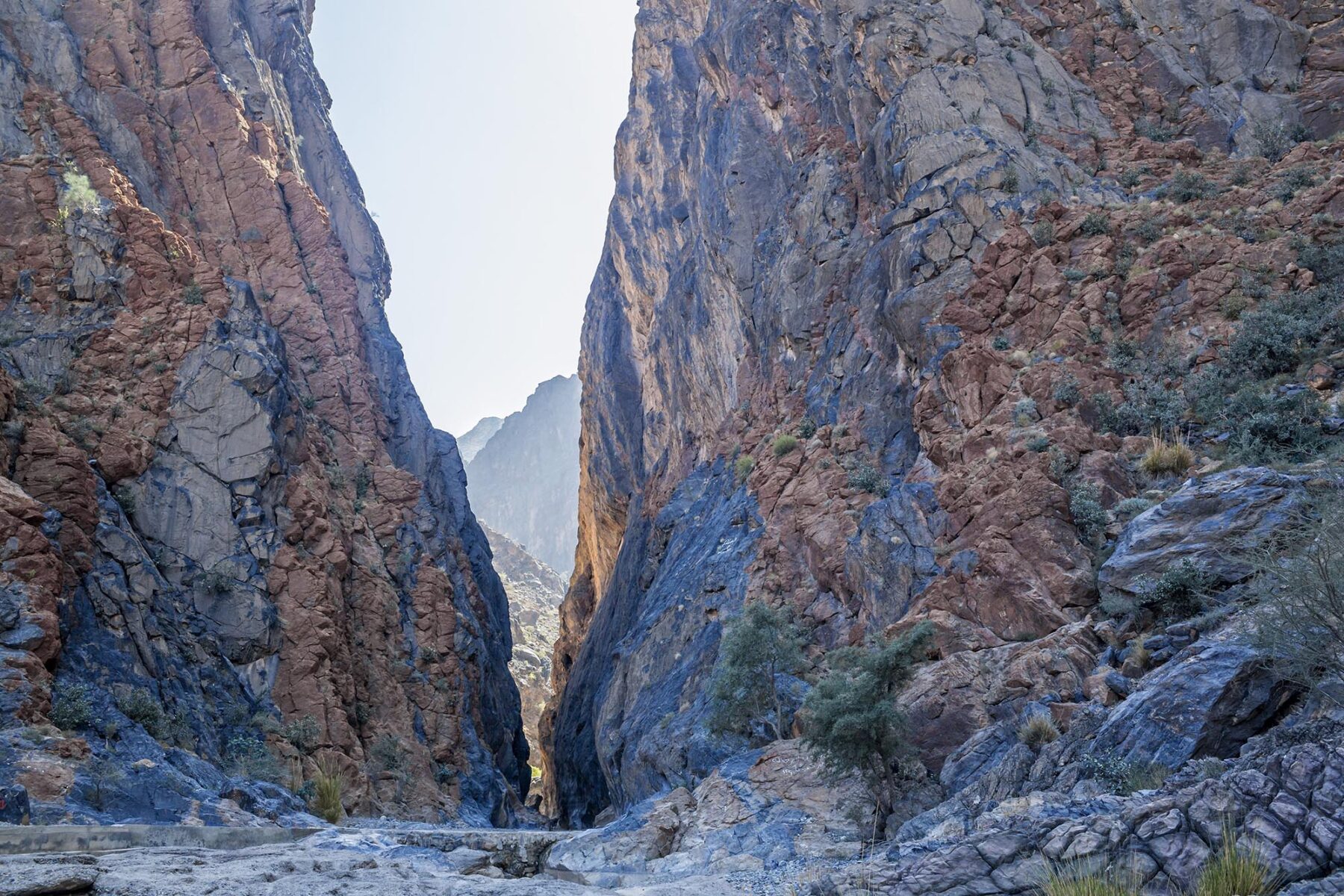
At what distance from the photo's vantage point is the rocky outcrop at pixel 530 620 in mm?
64062

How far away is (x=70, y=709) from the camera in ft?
47.6

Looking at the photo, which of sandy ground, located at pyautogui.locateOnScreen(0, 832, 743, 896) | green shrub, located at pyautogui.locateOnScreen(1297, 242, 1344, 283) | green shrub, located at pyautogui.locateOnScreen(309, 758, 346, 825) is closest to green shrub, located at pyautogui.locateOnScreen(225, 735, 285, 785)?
green shrub, located at pyautogui.locateOnScreen(309, 758, 346, 825)

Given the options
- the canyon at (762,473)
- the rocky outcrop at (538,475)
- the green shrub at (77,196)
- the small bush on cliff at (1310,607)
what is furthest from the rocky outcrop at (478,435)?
the small bush on cliff at (1310,607)

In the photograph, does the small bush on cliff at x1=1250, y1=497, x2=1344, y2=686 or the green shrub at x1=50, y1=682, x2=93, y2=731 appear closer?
the small bush on cliff at x1=1250, y1=497, x2=1344, y2=686

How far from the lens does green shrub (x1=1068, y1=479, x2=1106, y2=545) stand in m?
16.0

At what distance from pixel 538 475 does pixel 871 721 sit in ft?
414

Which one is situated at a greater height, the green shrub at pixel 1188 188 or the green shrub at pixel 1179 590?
the green shrub at pixel 1188 188

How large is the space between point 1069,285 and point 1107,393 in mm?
3696

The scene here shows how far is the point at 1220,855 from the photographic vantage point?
6184 mm

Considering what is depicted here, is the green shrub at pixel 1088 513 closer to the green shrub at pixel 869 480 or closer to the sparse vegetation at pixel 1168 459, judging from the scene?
the sparse vegetation at pixel 1168 459

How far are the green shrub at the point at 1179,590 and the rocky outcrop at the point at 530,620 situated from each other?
42.7 metres

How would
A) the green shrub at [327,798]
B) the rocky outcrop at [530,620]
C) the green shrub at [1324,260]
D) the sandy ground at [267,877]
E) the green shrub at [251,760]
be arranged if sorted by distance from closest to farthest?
the sandy ground at [267,877] < the green shrub at [1324,260] < the green shrub at [327,798] < the green shrub at [251,760] < the rocky outcrop at [530,620]

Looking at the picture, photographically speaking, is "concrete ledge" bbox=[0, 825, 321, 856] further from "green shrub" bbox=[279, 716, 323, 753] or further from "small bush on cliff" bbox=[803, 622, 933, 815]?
"green shrub" bbox=[279, 716, 323, 753]

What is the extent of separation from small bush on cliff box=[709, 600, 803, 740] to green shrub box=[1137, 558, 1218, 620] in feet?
28.7
